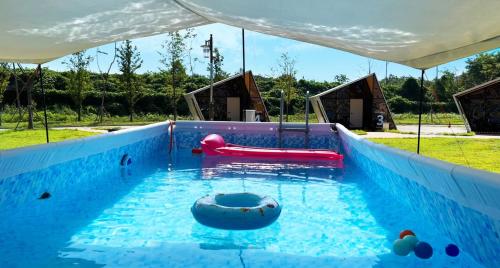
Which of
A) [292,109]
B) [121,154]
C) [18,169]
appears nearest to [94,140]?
[121,154]

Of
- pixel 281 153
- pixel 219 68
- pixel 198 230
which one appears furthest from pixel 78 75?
pixel 198 230

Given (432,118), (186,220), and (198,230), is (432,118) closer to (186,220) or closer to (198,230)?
(186,220)

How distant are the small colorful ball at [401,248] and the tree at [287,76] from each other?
63.3ft

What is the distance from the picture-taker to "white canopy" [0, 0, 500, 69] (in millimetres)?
3516

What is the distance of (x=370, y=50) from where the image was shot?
5473 mm

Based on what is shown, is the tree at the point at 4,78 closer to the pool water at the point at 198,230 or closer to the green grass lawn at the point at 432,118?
the pool water at the point at 198,230

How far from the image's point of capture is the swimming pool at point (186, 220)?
3463mm

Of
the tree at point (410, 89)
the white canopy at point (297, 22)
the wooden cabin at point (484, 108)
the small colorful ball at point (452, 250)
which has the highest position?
the tree at point (410, 89)

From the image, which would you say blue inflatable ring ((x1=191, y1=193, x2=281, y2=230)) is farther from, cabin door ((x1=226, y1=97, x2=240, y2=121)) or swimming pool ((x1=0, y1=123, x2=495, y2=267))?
cabin door ((x1=226, y1=97, x2=240, y2=121))

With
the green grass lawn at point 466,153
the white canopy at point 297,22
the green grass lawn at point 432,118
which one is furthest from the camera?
the green grass lawn at point 432,118

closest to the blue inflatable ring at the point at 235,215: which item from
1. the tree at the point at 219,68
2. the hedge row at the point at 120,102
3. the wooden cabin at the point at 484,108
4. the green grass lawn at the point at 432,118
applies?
the wooden cabin at the point at 484,108

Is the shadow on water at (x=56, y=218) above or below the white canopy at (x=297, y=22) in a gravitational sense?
below

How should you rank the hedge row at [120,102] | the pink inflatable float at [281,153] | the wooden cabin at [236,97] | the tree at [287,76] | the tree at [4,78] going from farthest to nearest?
the hedge row at [120,102] < the tree at [287,76] < the wooden cabin at [236,97] < the tree at [4,78] < the pink inflatable float at [281,153]

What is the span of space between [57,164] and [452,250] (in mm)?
4823
